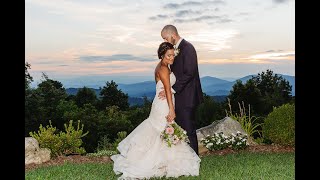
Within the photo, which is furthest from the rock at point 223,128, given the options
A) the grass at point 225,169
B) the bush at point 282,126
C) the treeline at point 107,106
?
the treeline at point 107,106

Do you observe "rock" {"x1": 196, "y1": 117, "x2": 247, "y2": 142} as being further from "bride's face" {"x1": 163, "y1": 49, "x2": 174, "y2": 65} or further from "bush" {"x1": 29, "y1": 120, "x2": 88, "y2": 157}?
"bride's face" {"x1": 163, "y1": 49, "x2": 174, "y2": 65}

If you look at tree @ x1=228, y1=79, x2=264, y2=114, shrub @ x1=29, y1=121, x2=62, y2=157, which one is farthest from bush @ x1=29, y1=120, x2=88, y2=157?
tree @ x1=228, y1=79, x2=264, y2=114

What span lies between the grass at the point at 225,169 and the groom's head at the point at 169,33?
2597 mm

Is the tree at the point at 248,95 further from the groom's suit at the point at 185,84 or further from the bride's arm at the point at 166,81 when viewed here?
the bride's arm at the point at 166,81

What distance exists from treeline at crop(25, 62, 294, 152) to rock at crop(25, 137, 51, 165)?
4.50 meters

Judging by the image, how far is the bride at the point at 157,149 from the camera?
31.3 ft

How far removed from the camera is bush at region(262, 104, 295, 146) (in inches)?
537

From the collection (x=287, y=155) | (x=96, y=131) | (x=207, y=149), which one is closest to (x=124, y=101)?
(x=96, y=131)

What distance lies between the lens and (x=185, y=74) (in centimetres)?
1054

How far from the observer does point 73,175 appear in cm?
1061

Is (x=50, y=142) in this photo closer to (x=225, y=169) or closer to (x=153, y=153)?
(x=153, y=153)
